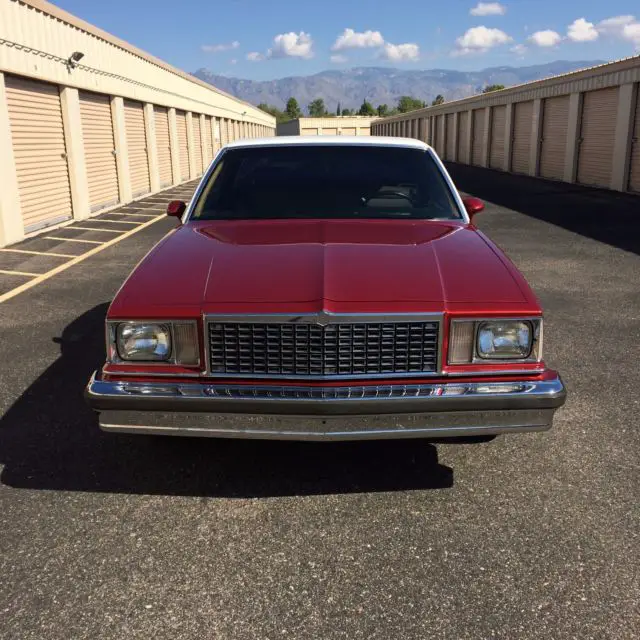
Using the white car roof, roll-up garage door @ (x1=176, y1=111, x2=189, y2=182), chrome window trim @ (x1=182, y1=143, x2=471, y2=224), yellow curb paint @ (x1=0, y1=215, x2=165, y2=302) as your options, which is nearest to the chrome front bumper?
chrome window trim @ (x1=182, y1=143, x2=471, y2=224)

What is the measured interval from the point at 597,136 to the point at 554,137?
12.7 feet

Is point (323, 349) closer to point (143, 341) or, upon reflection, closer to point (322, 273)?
point (322, 273)

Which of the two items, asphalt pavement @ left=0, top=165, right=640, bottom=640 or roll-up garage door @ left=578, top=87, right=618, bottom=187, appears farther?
Answer: roll-up garage door @ left=578, top=87, right=618, bottom=187

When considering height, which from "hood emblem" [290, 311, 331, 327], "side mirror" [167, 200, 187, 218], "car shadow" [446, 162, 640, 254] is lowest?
"car shadow" [446, 162, 640, 254]

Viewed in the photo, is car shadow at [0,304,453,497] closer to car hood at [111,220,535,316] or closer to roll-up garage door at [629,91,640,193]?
car hood at [111,220,535,316]

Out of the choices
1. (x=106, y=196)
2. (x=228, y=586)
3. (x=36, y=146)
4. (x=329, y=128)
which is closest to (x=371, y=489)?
(x=228, y=586)

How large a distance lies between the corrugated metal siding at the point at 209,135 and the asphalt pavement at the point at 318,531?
Result: 2943 cm

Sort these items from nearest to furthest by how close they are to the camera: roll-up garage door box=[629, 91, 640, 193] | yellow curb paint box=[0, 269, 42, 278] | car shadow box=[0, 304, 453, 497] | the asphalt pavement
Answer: the asphalt pavement < car shadow box=[0, 304, 453, 497] < yellow curb paint box=[0, 269, 42, 278] < roll-up garage door box=[629, 91, 640, 193]

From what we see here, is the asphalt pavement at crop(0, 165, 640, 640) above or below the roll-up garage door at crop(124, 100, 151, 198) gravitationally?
below

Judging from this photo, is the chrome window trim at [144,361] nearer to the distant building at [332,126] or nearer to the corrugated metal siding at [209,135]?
the corrugated metal siding at [209,135]

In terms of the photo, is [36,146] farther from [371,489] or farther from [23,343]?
[371,489]

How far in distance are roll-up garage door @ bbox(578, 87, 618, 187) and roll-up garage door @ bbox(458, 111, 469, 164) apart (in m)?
15.8

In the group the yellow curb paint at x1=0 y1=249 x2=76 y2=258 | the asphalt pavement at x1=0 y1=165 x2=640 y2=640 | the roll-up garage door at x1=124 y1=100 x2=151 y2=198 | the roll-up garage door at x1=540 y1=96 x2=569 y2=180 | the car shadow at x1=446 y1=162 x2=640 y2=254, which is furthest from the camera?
the roll-up garage door at x1=540 y1=96 x2=569 y2=180

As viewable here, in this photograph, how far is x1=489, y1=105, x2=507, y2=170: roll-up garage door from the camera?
31144 mm
